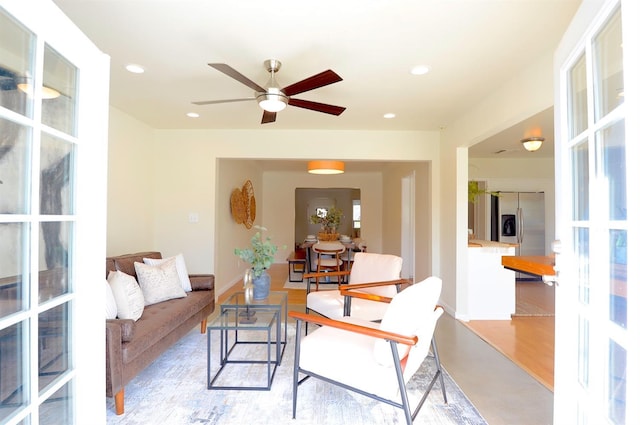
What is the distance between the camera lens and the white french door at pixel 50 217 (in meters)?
1.03

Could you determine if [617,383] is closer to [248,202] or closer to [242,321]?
[242,321]

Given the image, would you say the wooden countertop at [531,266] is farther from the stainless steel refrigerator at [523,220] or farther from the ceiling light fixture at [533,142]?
the stainless steel refrigerator at [523,220]

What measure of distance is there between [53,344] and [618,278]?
1932mm

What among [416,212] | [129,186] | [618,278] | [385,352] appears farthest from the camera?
[416,212]

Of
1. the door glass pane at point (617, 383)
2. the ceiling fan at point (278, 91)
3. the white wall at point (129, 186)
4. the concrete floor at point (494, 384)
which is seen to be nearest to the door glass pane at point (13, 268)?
the ceiling fan at point (278, 91)

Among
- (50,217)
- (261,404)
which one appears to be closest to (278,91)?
(50,217)

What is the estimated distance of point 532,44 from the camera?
2273 mm

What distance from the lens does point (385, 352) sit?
1.72 metres

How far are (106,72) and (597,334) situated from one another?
2236 mm

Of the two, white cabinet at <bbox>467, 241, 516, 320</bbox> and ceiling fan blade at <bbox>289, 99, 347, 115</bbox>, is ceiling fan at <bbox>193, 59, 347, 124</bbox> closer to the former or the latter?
ceiling fan blade at <bbox>289, 99, 347, 115</bbox>

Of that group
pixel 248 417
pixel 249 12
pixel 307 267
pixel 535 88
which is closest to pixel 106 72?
pixel 249 12

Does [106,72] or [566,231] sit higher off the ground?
[106,72]

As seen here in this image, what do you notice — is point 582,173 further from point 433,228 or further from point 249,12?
point 433,228

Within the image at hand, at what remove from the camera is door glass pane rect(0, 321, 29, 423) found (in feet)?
3.34
